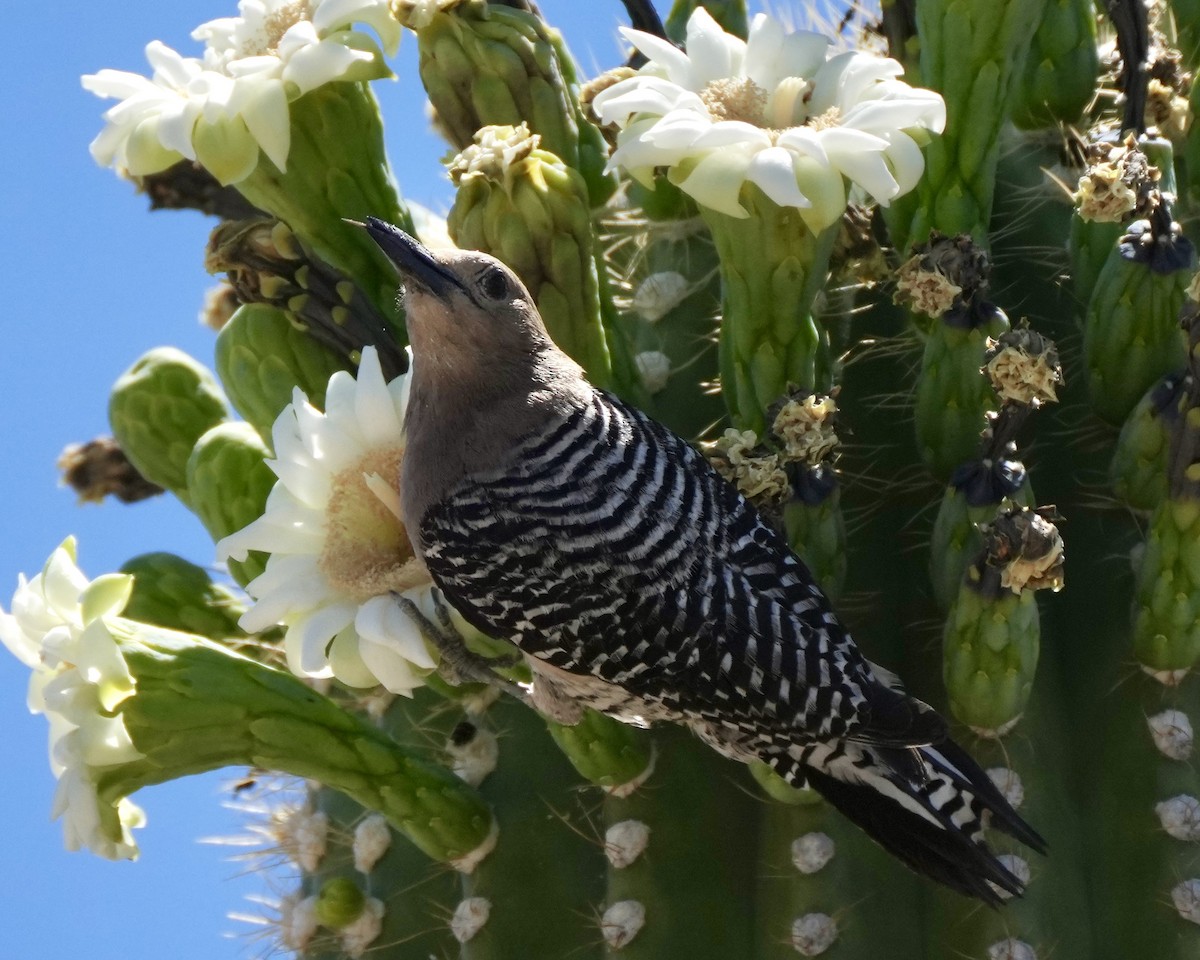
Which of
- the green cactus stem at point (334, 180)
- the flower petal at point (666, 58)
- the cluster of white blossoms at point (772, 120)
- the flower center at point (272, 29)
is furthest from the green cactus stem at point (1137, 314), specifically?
the flower center at point (272, 29)

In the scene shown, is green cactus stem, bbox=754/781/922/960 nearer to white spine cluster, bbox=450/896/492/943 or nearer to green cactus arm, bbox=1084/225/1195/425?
white spine cluster, bbox=450/896/492/943

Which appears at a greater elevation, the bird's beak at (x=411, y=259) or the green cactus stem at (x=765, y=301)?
the bird's beak at (x=411, y=259)

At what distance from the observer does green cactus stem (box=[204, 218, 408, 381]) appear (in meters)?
2.04

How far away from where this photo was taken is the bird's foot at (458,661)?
76.9 inches

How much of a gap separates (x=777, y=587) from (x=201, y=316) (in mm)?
1361

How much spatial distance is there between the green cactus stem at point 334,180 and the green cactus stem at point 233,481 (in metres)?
0.27

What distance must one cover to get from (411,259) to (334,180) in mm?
164

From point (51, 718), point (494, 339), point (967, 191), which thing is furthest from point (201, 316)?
point (967, 191)

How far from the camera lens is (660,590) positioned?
6.53ft

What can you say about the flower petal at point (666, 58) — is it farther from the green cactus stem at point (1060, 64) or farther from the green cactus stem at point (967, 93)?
the green cactus stem at point (1060, 64)

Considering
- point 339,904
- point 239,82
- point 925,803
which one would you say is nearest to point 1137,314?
point 925,803

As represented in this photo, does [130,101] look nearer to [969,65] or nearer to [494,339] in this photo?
[494,339]

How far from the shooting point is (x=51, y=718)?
180cm

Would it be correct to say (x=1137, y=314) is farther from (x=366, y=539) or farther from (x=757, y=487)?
(x=366, y=539)
